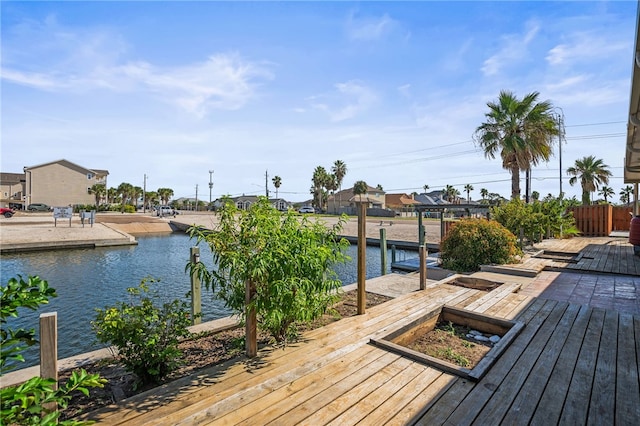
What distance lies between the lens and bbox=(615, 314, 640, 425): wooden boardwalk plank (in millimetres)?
2039

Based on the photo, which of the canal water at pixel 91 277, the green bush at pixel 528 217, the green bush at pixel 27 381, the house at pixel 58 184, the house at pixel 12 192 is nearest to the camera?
the green bush at pixel 27 381

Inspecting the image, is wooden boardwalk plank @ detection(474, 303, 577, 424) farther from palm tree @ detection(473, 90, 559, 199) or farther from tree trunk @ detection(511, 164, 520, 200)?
tree trunk @ detection(511, 164, 520, 200)

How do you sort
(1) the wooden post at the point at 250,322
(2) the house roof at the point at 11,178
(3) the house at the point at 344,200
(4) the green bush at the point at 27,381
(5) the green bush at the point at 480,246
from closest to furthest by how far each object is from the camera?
(4) the green bush at the point at 27,381 < (1) the wooden post at the point at 250,322 < (5) the green bush at the point at 480,246 < (2) the house roof at the point at 11,178 < (3) the house at the point at 344,200

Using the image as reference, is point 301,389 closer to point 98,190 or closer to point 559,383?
point 559,383

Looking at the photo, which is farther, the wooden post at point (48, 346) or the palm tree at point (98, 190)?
the palm tree at point (98, 190)

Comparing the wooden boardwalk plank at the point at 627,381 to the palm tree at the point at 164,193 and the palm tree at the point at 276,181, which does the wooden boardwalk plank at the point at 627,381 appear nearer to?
the palm tree at the point at 276,181

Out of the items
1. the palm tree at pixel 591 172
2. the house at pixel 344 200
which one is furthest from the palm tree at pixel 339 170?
the palm tree at pixel 591 172

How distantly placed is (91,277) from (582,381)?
37.0 ft

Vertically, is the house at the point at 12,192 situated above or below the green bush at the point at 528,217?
above

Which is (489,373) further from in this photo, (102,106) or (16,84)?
(102,106)

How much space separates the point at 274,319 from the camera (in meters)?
2.74

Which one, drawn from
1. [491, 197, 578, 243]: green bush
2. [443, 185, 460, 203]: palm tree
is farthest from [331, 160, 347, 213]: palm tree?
[491, 197, 578, 243]: green bush

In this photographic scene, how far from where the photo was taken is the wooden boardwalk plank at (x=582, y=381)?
2.03 meters

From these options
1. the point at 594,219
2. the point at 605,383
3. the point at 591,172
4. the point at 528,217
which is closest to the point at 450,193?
the point at 591,172
